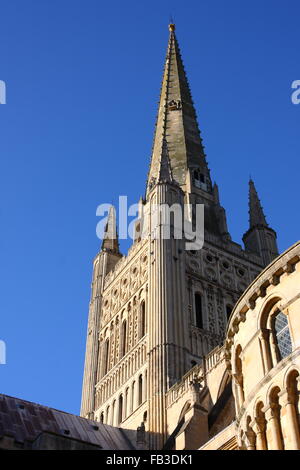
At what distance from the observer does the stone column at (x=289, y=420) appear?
1320cm

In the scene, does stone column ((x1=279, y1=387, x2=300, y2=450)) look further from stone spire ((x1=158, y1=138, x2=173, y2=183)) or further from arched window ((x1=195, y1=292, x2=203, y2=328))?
stone spire ((x1=158, y1=138, x2=173, y2=183))

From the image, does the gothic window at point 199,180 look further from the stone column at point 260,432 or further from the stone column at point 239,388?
the stone column at point 260,432

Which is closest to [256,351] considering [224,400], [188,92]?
→ [224,400]

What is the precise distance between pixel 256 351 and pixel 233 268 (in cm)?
2688

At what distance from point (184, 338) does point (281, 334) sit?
20137 mm

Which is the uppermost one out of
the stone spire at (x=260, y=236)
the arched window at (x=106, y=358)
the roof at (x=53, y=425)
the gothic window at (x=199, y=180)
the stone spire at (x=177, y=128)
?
the stone spire at (x=177, y=128)

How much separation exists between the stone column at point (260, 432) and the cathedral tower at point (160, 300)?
1720 cm

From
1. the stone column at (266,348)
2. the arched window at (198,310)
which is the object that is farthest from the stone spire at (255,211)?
the stone column at (266,348)

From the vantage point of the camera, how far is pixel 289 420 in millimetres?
13508

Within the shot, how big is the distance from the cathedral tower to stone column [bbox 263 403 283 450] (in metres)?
17.7

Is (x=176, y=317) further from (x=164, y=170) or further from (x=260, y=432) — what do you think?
(x=260, y=432)

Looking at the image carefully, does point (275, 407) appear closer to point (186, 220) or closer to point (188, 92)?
point (186, 220)

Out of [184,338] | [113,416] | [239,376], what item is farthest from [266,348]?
[113,416]
